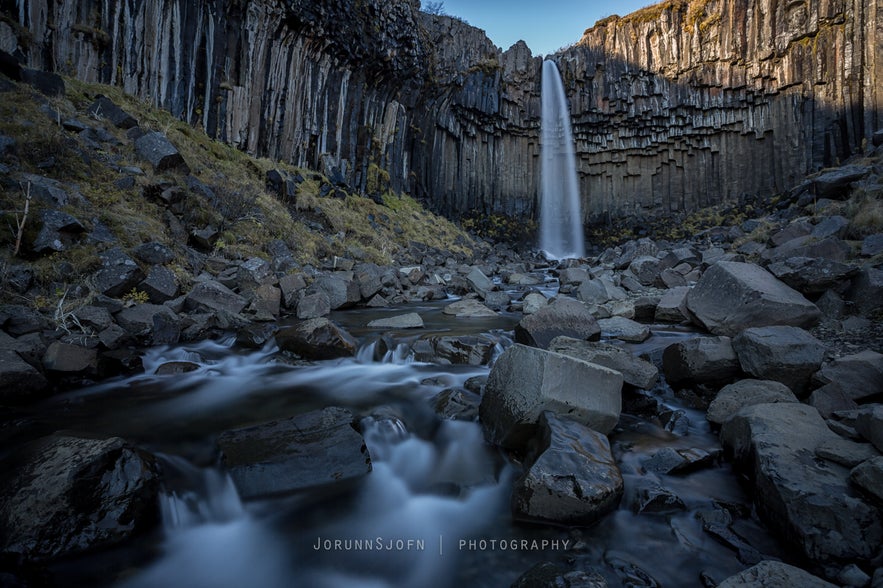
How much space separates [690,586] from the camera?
203cm

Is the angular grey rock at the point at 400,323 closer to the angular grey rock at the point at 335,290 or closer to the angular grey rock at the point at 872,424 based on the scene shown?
the angular grey rock at the point at 335,290

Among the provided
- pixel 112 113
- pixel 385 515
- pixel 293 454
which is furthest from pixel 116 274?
pixel 112 113

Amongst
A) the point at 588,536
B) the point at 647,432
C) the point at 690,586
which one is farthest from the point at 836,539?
the point at 647,432

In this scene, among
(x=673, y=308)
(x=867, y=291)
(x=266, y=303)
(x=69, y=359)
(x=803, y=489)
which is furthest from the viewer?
(x=266, y=303)

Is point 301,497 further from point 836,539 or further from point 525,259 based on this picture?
point 525,259

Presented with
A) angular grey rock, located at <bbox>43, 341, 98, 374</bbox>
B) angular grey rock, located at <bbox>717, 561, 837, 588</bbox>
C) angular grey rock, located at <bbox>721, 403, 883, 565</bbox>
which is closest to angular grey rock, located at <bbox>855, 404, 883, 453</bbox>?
angular grey rock, located at <bbox>721, 403, 883, 565</bbox>

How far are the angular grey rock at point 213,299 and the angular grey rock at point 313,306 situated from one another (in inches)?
41.5

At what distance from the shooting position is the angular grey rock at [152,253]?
6.52m

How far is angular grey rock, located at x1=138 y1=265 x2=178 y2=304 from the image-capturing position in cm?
591

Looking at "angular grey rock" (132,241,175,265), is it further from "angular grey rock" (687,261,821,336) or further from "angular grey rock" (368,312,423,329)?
"angular grey rock" (687,261,821,336)

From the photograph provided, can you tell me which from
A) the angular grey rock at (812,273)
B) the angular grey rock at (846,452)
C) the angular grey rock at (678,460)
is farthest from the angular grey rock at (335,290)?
the angular grey rock at (846,452)

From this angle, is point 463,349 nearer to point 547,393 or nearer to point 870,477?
point 547,393

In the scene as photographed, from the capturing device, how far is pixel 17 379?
3578mm

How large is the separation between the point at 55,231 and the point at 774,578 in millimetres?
8289
